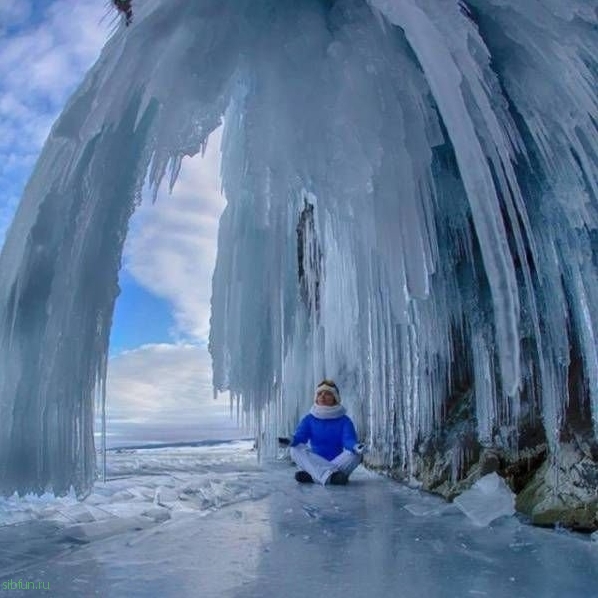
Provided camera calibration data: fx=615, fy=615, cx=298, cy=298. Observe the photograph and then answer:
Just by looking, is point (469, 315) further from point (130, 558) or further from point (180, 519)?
point (130, 558)

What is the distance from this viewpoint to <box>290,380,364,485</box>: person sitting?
6.36m

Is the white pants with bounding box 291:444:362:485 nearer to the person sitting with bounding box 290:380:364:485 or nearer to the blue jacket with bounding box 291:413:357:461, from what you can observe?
the person sitting with bounding box 290:380:364:485

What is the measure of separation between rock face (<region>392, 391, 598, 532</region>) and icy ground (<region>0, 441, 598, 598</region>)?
0.18 metres

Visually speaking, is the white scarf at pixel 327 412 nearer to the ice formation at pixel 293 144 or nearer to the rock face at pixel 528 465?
the rock face at pixel 528 465

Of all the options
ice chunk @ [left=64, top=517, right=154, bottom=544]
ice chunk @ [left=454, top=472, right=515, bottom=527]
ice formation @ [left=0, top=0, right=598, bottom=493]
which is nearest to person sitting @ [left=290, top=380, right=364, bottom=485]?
ice chunk @ [left=454, top=472, right=515, bottom=527]

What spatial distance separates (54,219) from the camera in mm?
2887

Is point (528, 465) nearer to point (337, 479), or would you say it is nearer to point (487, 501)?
point (487, 501)

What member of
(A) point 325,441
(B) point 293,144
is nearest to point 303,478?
(A) point 325,441

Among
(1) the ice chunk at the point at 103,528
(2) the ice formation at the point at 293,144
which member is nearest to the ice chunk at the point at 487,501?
(2) the ice formation at the point at 293,144

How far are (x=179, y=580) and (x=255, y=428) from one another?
3.85 meters

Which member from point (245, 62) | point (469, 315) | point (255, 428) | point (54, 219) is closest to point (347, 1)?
point (245, 62)

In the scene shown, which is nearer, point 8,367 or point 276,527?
point 8,367

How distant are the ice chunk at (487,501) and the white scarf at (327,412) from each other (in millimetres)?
3000

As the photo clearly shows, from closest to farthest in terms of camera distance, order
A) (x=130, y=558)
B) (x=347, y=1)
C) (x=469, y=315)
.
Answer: (x=130, y=558) → (x=347, y=1) → (x=469, y=315)
